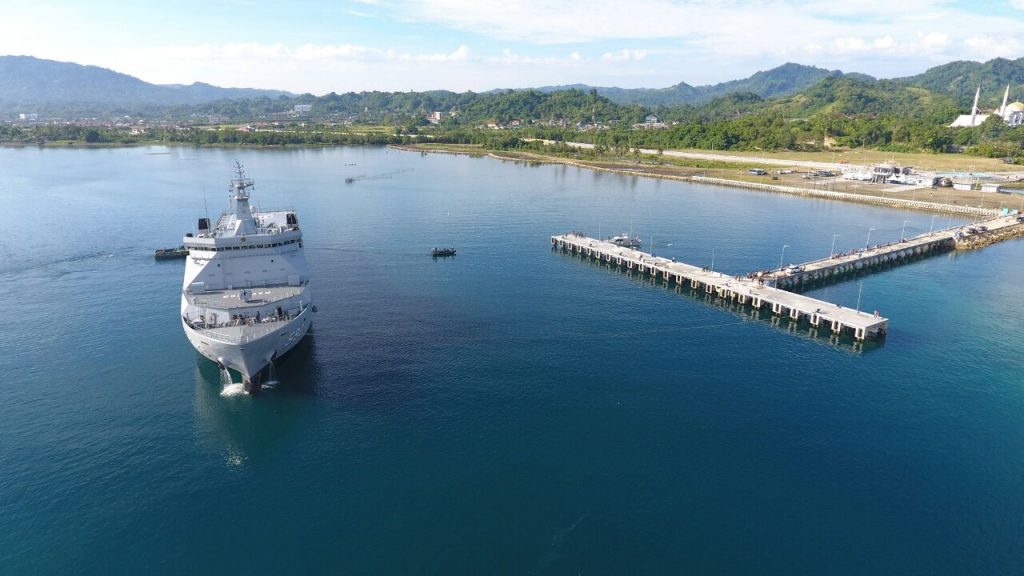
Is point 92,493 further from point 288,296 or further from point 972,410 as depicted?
point 972,410

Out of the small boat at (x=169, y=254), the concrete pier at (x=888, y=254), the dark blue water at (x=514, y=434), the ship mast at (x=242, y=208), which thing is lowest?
the dark blue water at (x=514, y=434)

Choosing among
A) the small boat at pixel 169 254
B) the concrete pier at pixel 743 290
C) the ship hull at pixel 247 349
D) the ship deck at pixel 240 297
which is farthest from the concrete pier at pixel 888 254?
the small boat at pixel 169 254

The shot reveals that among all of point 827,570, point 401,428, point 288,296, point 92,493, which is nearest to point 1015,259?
point 827,570

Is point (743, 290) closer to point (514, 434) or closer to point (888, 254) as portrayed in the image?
point (888, 254)

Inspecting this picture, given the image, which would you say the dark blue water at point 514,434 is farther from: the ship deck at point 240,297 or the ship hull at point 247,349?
the ship deck at point 240,297

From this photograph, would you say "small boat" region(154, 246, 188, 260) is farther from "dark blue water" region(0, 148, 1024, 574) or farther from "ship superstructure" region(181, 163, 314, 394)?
"ship superstructure" region(181, 163, 314, 394)

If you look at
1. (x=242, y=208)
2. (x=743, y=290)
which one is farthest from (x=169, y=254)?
(x=743, y=290)
